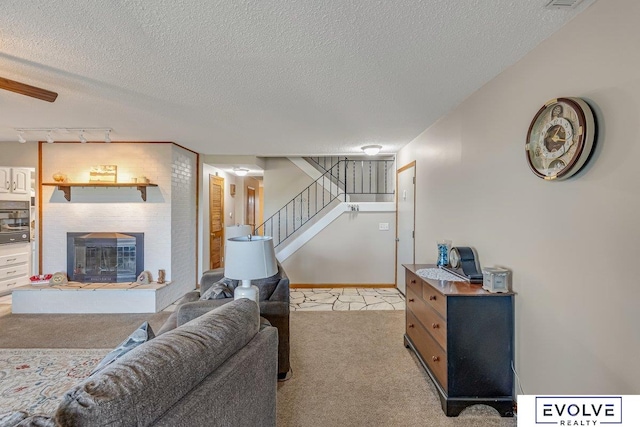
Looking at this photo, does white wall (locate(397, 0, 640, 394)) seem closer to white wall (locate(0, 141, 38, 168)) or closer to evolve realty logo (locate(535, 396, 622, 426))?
Result: evolve realty logo (locate(535, 396, 622, 426))

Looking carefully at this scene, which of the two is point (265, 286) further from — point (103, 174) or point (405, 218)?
point (103, 174)

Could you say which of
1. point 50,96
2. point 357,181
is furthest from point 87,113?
point 357,181

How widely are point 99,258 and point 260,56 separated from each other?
4.09 m

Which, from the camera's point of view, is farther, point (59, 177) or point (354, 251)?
point (354, 251)

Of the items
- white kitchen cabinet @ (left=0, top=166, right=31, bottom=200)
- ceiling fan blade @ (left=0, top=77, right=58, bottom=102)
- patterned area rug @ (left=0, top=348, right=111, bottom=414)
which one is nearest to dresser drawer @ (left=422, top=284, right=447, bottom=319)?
patterned area rug @ (left=0, top=348, right=111, bottom=414)

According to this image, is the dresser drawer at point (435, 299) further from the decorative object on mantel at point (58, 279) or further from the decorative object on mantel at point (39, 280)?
the decorative object on mantel at point (39, 280)

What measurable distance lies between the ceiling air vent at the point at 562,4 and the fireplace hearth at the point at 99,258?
202 inches

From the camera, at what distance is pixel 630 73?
130cm

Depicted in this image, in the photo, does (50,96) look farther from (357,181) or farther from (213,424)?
(357,181)

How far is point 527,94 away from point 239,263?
7.12 ft

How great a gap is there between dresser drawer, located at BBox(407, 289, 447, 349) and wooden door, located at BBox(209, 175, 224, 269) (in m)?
4.13

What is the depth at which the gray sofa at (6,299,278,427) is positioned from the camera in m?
0.83

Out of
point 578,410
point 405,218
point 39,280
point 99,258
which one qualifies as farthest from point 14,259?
point 578,410

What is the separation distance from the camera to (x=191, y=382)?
1.08 meters
